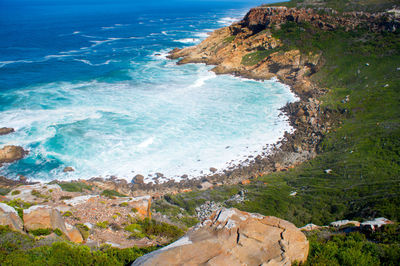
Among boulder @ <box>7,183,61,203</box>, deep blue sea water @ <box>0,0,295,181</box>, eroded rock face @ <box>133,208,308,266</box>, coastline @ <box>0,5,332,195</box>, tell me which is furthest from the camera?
deep blue sea water @ <box>0,0,295,181</box>

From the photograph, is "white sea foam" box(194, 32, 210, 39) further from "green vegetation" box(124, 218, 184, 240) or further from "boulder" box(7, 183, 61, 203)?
"green vegetation" box(124, 218, 184, 240)

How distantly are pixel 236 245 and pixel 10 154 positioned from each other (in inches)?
1335

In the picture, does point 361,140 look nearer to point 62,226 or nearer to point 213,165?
point 213,165

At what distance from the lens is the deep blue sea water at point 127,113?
33.0 metres

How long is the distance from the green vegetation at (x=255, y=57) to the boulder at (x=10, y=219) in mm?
58860

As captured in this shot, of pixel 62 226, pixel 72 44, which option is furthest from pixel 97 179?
pixel 72 44

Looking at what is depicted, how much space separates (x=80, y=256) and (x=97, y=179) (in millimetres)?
19621

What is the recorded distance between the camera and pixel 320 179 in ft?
85.3

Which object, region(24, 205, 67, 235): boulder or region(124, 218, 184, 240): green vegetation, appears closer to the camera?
region(24, 205, 67, 235): boulder

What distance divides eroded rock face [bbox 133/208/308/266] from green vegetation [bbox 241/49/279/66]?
57.5m

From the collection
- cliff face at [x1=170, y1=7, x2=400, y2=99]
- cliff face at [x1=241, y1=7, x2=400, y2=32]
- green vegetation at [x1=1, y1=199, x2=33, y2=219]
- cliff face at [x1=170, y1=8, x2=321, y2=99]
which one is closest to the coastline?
cliff face at [x1=170, y1=7, x2=400, y2=99]

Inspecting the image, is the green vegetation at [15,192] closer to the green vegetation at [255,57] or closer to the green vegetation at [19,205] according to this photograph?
the green vegetation at [19,205]

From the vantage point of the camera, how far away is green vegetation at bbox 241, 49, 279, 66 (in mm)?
63588

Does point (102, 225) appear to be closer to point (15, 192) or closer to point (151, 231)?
point (151, 231)
